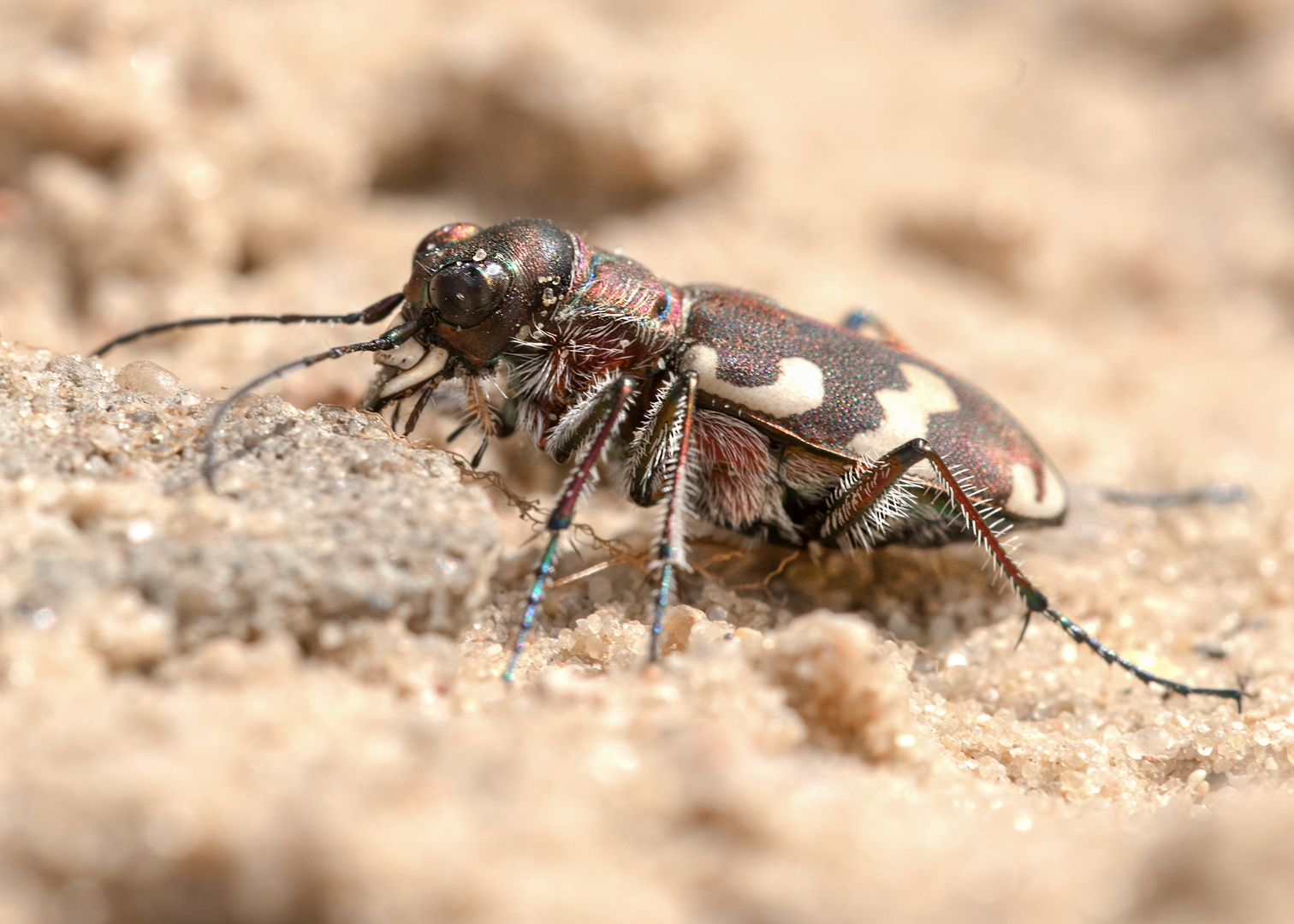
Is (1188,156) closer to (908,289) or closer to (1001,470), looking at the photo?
(908,289)

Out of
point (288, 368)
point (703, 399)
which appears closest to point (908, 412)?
point (703, 399)

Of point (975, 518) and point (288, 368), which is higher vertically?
point (288, 368)

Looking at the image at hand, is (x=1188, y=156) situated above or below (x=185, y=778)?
above

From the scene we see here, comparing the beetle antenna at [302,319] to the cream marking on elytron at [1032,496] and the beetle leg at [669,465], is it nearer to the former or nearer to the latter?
the beetle leg at [669,465]

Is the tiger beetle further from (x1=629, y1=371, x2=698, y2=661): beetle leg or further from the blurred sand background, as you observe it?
the blurred sand background

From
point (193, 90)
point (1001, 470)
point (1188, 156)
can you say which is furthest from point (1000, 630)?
point (1188, 156)

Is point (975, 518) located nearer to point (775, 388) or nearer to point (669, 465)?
point (775, 388)


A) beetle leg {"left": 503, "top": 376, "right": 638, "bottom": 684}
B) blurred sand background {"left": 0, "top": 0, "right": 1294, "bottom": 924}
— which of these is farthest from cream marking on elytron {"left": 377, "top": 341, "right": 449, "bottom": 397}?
beetle leg {"left": 503, "top": 376, "right": 638, "bottom": 684}

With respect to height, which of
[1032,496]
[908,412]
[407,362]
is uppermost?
[407,362]
